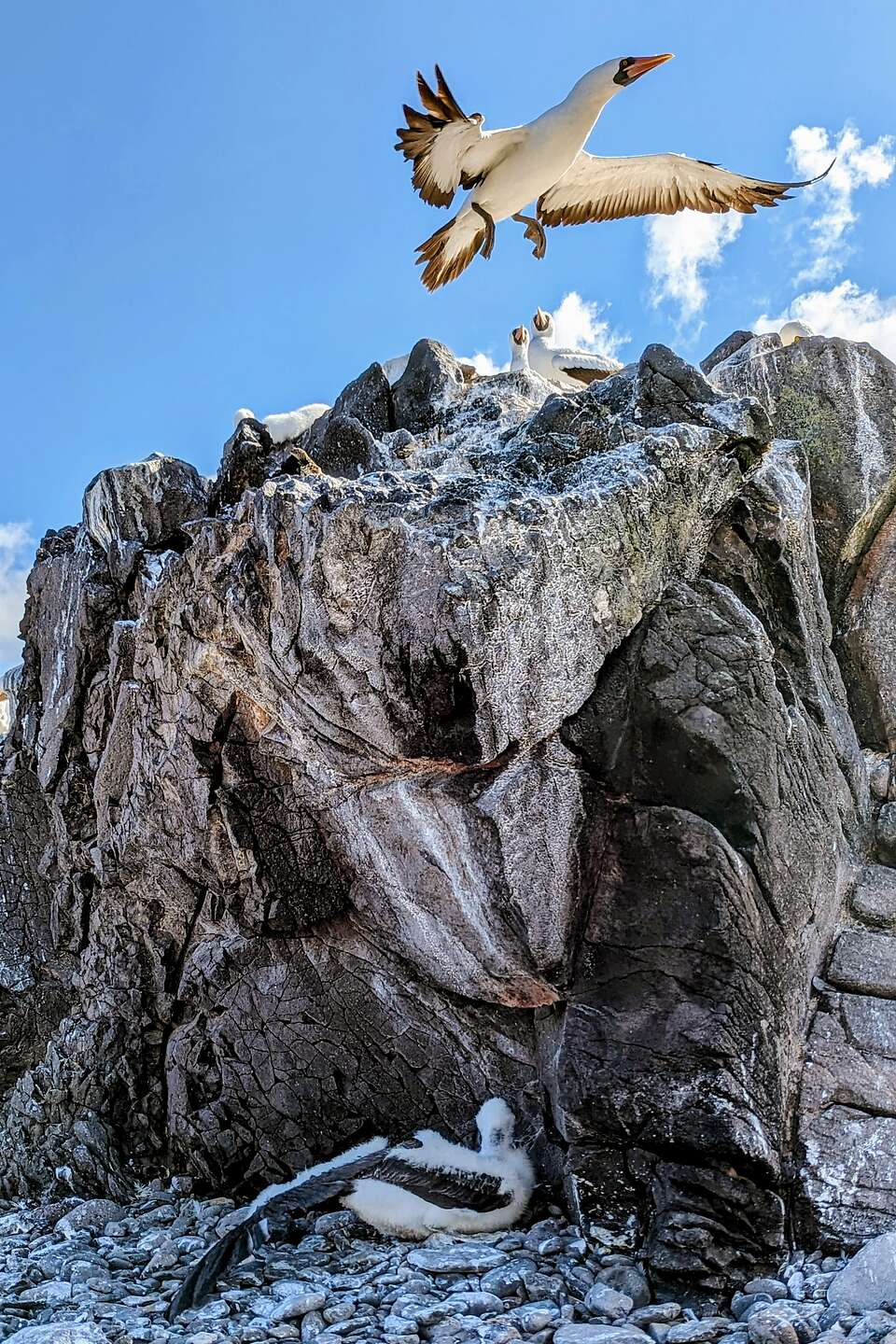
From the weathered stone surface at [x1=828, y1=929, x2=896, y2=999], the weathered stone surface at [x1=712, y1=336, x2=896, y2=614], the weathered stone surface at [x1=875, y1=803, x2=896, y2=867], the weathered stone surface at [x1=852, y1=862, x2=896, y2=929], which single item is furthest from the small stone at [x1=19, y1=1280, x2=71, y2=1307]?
the weathered stone surface at [x1=712, y1=336, x2=896, y2=614]

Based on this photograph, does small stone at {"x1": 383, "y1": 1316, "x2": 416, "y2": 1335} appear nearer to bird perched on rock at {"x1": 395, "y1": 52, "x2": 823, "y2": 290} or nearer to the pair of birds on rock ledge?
bird perched on rock at {"x1": 395, "y1": 52, "x2": 823, "y2": 290}

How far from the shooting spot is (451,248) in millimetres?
7746

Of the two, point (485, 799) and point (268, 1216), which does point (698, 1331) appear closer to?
point (485, 799)

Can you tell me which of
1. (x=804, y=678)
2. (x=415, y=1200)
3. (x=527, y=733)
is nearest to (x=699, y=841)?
(x=527, y=733)

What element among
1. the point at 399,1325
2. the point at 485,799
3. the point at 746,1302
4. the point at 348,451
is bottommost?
the point at 746,1302

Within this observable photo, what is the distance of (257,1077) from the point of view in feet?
19.6

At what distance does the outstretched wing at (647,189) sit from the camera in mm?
7176

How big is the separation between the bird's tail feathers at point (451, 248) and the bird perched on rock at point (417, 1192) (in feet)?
19.2

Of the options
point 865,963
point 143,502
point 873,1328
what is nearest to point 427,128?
point 143,502

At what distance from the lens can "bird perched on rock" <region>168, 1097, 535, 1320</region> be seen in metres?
4.84

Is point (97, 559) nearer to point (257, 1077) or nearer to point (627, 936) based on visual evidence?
point (257, 1077)

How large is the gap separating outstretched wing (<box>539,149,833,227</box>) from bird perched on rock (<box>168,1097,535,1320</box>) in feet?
20.7

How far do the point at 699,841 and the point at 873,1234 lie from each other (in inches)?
69.2

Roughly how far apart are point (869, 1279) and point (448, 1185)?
2027 millimetres
